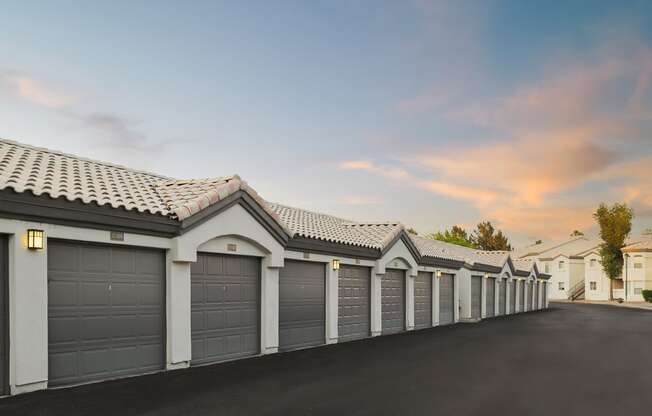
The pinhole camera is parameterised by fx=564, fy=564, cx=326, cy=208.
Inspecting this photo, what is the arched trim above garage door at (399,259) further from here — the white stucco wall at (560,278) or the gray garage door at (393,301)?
the white stucco wall at (560,278)

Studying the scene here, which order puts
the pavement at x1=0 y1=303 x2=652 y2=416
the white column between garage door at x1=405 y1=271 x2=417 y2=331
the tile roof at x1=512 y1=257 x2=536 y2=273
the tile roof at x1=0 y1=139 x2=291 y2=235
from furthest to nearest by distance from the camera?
the tile roof at x1=512 y1=257 x2=536 y2=273
the white column between garage door at x1=405 y1=271 x2=417 y2=331
the tile roof at x1=0 y1=139 x2=291 y2=235
the pavement at x1=0 y1=303 x2=652 y2=416

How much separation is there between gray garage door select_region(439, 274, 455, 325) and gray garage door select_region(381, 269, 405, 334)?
5.56 meters

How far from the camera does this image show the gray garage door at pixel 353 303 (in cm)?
1977

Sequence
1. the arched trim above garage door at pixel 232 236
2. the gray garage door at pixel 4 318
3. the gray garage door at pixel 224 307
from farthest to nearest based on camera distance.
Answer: the gray garage door at pixel 224 307, the arched trim above garage door at pixel 232 236, the gray garage door at pixel 4 318

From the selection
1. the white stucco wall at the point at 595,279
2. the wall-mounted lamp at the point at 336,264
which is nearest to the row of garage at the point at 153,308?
the wall-mounted lamp at the point at 336,264

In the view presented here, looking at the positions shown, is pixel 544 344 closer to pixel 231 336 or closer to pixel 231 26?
pixel 231 336

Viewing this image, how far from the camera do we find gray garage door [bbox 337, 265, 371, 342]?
19.8 m

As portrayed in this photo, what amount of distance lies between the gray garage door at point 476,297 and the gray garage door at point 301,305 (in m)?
17.4

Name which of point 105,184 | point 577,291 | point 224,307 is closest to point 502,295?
point 224,307

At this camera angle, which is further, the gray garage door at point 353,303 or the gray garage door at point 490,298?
the gray garage door at point 490,298

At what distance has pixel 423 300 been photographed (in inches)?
1065

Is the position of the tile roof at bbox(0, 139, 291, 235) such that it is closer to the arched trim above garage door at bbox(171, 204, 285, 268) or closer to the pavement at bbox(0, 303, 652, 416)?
the arched trim above garage door at bbox(171, 204, 285, 268)

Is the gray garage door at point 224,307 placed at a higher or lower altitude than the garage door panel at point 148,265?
lower

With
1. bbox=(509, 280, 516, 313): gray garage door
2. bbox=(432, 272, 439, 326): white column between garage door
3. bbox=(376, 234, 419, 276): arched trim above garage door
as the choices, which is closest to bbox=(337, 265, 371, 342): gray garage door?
bbox=(376, 234, 419, 276): arched trim above garage door
